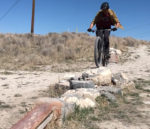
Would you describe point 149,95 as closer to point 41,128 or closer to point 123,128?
point 123,128

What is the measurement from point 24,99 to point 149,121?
2767mm

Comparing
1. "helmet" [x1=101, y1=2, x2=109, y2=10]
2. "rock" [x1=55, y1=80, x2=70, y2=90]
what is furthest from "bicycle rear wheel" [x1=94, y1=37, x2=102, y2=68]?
"rock" [x1=55, y1=80, x2=70, y2=90]

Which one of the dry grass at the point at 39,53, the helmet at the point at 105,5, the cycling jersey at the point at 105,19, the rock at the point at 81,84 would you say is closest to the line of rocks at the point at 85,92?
the rock at the point at 81,84

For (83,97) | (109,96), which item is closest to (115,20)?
(109,96)

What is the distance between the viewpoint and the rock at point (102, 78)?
5.63 metres

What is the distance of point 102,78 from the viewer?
18.6ft

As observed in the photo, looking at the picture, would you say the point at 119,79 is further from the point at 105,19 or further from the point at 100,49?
the point at 105,19

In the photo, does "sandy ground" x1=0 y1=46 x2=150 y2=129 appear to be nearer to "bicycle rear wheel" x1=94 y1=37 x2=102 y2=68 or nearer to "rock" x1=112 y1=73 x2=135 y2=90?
"rock" x1=112 y1=73 x2=135 y2=90

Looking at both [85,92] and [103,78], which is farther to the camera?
[103,78]

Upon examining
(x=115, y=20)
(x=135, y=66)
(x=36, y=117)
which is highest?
(x=115, y=20)

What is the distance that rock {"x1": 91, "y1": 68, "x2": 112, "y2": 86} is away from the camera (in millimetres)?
5629

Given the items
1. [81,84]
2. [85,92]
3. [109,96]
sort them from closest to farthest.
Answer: [85,92] < [109,96] < [81,84]

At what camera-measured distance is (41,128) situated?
2.90m

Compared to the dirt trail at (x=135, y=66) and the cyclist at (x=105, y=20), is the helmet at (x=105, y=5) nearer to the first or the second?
the cyclist at (x=105, y=20)
